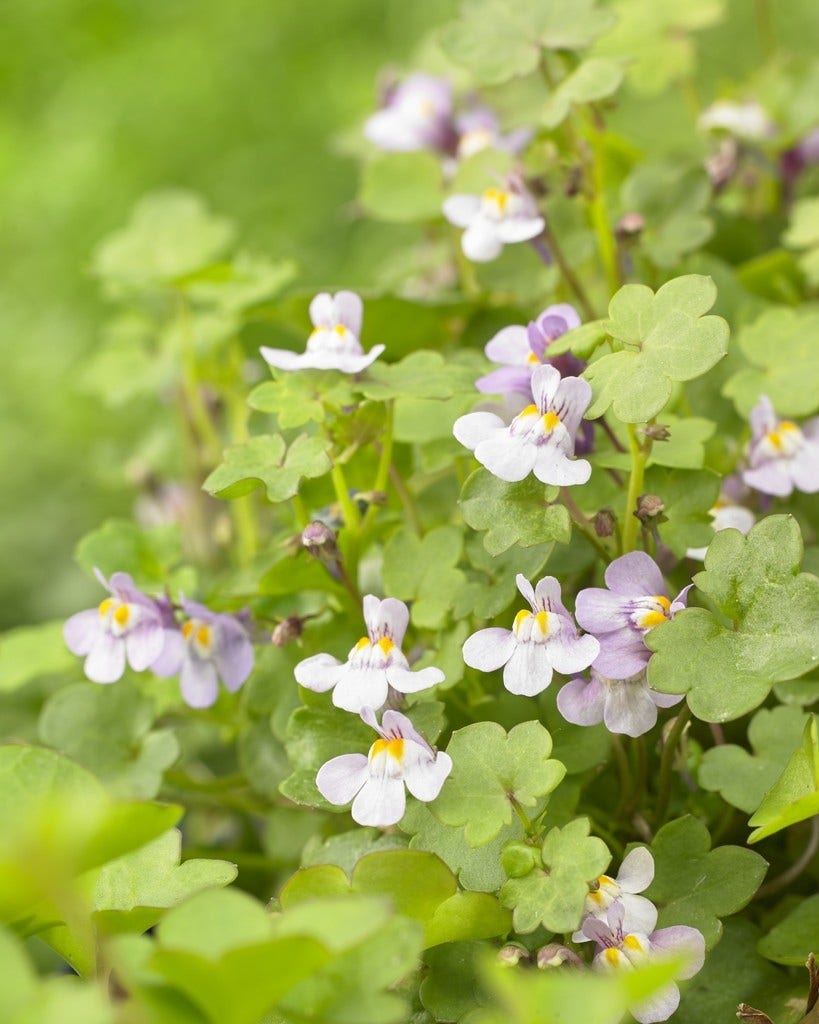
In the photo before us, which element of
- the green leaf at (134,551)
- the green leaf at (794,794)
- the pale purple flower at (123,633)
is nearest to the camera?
the green leaf at (794,794)

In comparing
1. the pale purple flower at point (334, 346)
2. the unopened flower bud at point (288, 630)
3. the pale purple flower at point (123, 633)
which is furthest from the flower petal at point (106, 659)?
the pale purple flower at point (334, 346)

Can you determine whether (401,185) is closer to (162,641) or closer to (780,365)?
(780,365)

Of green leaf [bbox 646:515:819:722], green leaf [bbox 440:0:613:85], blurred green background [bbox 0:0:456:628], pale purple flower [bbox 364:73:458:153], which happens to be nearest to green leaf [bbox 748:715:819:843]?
green leaf [bbox 646:515:819:722]

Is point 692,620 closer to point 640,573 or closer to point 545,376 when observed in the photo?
point 640,573

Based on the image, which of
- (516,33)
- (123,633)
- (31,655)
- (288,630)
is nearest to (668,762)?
(288,630)

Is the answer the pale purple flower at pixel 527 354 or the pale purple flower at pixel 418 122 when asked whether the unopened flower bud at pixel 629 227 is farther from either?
the pale purple flower at pixel 418 122

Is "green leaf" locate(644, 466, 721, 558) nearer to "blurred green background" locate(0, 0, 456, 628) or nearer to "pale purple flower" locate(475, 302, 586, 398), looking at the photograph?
"pale purple flower" locate(475, 302, 586, 398)
